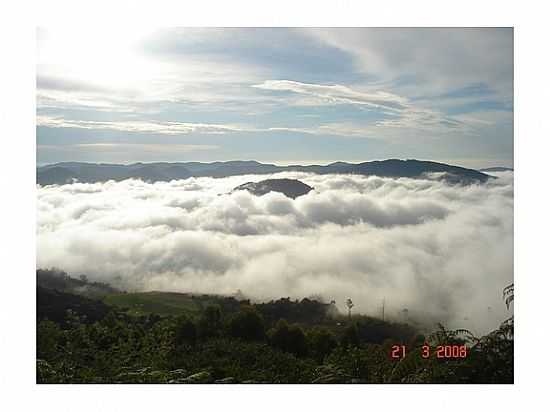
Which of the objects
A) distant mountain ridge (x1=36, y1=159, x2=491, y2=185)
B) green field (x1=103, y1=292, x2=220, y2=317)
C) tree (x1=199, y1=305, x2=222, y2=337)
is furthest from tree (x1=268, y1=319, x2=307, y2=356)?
distant mountain ridge (x1=36, y1=159, x2=491, y2=185)

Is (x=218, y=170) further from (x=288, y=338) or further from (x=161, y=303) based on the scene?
(x=288, y=338)

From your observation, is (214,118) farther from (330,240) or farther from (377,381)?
(377,381)

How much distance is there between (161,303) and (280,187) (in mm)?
1342

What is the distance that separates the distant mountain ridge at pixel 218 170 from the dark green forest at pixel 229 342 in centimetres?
80

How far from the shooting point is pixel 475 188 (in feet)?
18.0

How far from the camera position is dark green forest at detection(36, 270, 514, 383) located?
535 cm

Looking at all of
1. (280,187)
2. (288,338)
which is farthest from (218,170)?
(288,338)

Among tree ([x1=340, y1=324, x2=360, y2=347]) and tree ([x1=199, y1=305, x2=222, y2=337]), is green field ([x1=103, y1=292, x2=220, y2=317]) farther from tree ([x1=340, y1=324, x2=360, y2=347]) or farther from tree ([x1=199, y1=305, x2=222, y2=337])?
tree ([x1=340, y1=324, x2=360, y2=347])

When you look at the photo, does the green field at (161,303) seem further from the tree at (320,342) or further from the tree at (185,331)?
the tree at (320,342)

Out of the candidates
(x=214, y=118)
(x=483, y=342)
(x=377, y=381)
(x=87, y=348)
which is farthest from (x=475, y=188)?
(x=87, y=348)

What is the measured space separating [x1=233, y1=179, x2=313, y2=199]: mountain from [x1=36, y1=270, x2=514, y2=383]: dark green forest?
0.88 m
